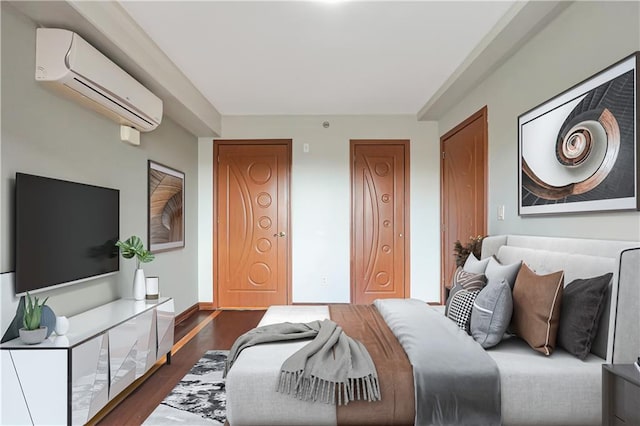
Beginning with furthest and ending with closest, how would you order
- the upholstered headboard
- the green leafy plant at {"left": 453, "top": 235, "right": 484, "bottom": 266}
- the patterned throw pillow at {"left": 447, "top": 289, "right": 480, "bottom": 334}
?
the green leafy plant at {"left": 453, "top": 235, "right": 484, "bottom": 266} → the patterned throw pillow at {"left": 447, "top": 289, "right": 480, "bottom": 334} → the upholstered headboard

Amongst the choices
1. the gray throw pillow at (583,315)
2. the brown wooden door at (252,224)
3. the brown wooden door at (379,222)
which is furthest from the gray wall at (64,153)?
the gray throw pillow at (583,315)

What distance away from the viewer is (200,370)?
302 cm

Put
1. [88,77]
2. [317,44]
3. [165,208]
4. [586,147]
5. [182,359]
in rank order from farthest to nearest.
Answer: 1. [165,208]
2. [182,359]
3. [317,44]
4. [88,77]
5. [586,147]

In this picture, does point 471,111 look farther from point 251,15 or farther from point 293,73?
point 251,15

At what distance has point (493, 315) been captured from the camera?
201 centimetres

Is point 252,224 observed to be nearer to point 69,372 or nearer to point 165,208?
point 165,208

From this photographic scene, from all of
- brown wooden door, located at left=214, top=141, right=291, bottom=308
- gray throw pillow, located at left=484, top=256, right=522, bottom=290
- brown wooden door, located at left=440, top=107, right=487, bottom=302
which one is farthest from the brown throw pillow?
brown wooden door, located at left=214, top=141, right=291, bottom=308

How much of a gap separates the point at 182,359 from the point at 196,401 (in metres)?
0.91

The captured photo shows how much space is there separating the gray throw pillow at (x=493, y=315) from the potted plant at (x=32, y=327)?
85.7 inches

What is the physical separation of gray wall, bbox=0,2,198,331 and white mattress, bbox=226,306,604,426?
4.25 ft

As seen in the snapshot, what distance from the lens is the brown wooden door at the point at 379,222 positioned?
527 centimetres

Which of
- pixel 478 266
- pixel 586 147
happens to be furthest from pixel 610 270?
pixel 478 266

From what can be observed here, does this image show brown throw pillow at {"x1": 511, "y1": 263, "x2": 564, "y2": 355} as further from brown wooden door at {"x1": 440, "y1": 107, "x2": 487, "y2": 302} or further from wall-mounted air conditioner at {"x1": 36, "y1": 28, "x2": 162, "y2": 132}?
wall-mounted air conditioner at {"x1": 36, "y1": 28, "x2": 162, "y2": 132}

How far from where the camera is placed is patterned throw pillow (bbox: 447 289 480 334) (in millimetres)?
2227
